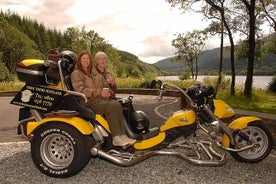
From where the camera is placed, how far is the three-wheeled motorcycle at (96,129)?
4.88 metres

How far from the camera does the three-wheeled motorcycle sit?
488 centimetres

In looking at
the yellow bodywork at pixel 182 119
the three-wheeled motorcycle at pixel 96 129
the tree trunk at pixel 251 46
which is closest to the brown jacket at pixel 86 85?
the three-wheeled motorcycle at pixel 96 129

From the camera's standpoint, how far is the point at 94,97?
5344 mm

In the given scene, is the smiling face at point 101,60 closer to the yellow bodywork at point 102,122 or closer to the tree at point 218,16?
the yellow bodywork at point 102,122

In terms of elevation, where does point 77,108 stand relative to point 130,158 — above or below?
above

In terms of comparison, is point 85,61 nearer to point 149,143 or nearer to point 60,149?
point 60,149

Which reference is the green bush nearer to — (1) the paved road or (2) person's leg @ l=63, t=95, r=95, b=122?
(1) the paved road

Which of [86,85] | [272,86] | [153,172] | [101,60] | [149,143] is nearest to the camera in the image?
[153,172]

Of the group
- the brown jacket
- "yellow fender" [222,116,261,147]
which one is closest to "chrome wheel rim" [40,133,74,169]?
the brown jacket

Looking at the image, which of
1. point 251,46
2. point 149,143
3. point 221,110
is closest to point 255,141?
point 221,110

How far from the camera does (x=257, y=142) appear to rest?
550 centimetres

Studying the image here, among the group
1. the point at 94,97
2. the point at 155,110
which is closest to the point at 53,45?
the point at 155,110

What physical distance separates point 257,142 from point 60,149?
3318 millimetres

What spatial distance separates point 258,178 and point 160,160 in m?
1.67
